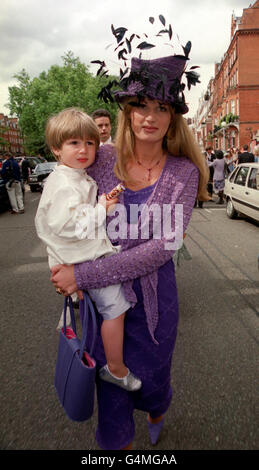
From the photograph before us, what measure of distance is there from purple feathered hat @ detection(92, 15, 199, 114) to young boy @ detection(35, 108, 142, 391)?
0.84ft

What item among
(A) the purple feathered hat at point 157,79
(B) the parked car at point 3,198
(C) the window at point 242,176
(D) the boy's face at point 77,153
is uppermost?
(A) the purple feathered hat at point 157,79

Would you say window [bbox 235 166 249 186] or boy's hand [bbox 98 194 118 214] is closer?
boy's hand [bbox 98 194 118 214]

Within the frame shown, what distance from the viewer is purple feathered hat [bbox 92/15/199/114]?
1.49 meters

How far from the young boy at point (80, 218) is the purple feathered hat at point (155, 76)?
26cm

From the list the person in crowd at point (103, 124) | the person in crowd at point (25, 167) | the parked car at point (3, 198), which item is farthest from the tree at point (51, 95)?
the person in crowd at point (103, 124)

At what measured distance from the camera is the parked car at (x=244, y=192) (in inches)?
320

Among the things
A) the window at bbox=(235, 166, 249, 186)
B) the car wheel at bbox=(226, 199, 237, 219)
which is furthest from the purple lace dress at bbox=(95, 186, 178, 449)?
the car wheel at bbox=(226, 199, 237, 219)

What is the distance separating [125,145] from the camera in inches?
65.4

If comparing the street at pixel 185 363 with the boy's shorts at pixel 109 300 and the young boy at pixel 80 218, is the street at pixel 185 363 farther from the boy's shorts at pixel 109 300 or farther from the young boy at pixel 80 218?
the boy's shorts at pixel 109 300

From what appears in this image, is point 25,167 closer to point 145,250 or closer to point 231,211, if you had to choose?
point 231,211

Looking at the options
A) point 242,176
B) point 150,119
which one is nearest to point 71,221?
point 150,119

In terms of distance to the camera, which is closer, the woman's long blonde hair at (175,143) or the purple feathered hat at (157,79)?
the purple feathered hat at (157,79)

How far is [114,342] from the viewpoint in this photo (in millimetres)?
1562

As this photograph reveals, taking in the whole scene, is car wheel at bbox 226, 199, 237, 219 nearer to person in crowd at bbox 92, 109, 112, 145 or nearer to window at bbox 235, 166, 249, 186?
window at bbox 235, 166, 249, 186
